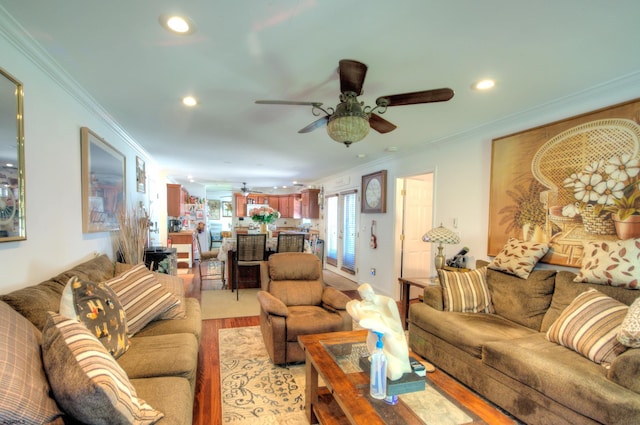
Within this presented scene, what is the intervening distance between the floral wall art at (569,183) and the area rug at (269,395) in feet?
6.21

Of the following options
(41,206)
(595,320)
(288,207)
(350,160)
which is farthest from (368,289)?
(288,207)

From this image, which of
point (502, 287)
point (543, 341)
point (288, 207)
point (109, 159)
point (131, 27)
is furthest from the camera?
point (288, 207)

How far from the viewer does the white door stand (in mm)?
4777

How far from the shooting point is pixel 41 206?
1889 mm

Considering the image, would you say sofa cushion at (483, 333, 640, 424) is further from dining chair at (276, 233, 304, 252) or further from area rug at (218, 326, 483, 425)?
dining chair at (276, 233, 304, 252)

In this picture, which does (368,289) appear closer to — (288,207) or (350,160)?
(350,160)

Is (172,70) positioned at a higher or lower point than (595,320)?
higher

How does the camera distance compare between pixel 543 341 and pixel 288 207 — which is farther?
pixel 288 207

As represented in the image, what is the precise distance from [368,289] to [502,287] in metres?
1.81

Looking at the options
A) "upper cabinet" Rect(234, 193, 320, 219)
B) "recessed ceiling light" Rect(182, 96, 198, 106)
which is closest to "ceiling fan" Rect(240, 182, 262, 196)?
"upper cabinet" Rect(234, 193, 320, 219)

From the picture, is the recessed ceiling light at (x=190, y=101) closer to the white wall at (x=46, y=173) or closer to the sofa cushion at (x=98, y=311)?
the white wall at (x=46, y=173)

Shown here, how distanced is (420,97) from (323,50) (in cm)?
66

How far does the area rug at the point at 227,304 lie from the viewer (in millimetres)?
3999

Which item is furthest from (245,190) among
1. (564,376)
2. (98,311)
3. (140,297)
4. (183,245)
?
(564,376)
